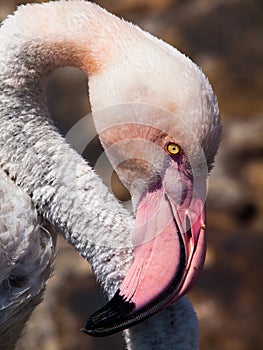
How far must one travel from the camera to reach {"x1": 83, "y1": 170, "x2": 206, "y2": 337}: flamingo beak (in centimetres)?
328

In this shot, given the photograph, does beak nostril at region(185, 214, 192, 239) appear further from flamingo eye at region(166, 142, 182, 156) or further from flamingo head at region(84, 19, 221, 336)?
flamingo eye at region(166, 142, 182, 156)

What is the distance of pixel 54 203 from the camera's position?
355cm

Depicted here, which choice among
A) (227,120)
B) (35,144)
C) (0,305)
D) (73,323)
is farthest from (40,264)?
(227,120)

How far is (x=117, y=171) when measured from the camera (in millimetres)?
3520

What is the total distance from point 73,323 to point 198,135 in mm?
3415

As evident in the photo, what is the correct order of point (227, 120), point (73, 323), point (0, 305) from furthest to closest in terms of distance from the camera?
point (227, 120) < point (73, 323) < point (0, 305)

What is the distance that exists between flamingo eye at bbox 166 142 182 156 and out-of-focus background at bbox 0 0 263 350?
2947 millimetres

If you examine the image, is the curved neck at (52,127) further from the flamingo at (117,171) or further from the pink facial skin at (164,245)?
the pink facial skin at (164,245)

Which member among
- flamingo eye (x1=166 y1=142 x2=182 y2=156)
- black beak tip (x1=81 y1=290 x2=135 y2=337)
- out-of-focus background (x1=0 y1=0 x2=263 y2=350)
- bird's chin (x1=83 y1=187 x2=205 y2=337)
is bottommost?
out-of-focus background (x1=0 y1=0 x2=263 y2=350)

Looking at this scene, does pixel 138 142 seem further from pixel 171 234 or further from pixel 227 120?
pixel 227 120

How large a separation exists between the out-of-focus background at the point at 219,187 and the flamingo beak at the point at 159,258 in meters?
2.77

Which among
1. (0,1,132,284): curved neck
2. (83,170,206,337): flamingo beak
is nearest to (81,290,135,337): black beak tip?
(83,170,206,337): flamingo beak

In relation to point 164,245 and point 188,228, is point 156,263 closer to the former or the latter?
point 164,245

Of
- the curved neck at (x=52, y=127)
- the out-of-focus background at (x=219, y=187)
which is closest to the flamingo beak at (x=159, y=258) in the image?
the curved neck at (x=52, y=127)
